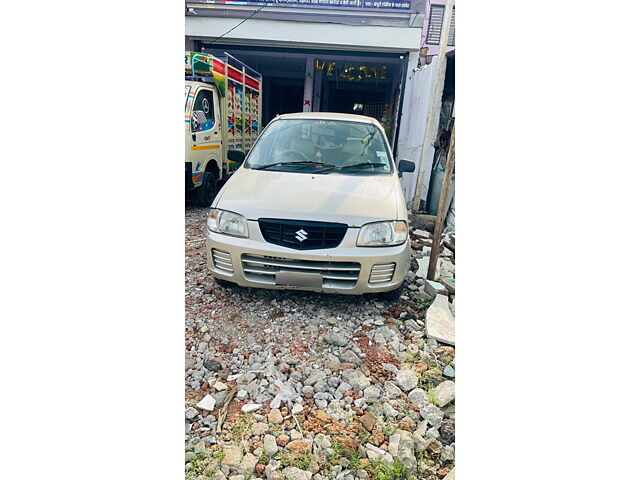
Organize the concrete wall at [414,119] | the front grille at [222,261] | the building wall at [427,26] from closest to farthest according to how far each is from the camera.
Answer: the front grille at [222,261]
the concrete wall at [414,119]
the building wall at [427,26]

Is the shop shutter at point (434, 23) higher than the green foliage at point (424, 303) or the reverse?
higher

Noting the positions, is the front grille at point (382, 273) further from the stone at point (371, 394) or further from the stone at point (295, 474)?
the stone at point (295, 474)

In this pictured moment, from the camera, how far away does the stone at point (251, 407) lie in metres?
1.93

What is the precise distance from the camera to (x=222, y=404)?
1975mm

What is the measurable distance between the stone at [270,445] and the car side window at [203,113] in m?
4.61

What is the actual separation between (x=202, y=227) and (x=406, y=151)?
4769 millimetres

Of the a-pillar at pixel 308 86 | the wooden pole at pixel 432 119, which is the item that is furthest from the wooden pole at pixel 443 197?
the a-pillar at pixel 308 86

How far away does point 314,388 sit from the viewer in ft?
6.91

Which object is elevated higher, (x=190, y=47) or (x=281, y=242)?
(x=190, y=47)

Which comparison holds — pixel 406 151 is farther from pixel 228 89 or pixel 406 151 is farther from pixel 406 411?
pixel 406 411

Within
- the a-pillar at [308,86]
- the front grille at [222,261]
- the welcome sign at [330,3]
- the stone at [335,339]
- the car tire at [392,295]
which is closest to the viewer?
the stone at [335,339]

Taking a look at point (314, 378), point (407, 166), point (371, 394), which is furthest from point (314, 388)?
point (407, 166)

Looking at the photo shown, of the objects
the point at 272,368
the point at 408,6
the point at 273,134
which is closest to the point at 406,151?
the point at 408,6

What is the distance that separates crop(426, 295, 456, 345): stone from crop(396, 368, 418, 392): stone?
0.47 metres
